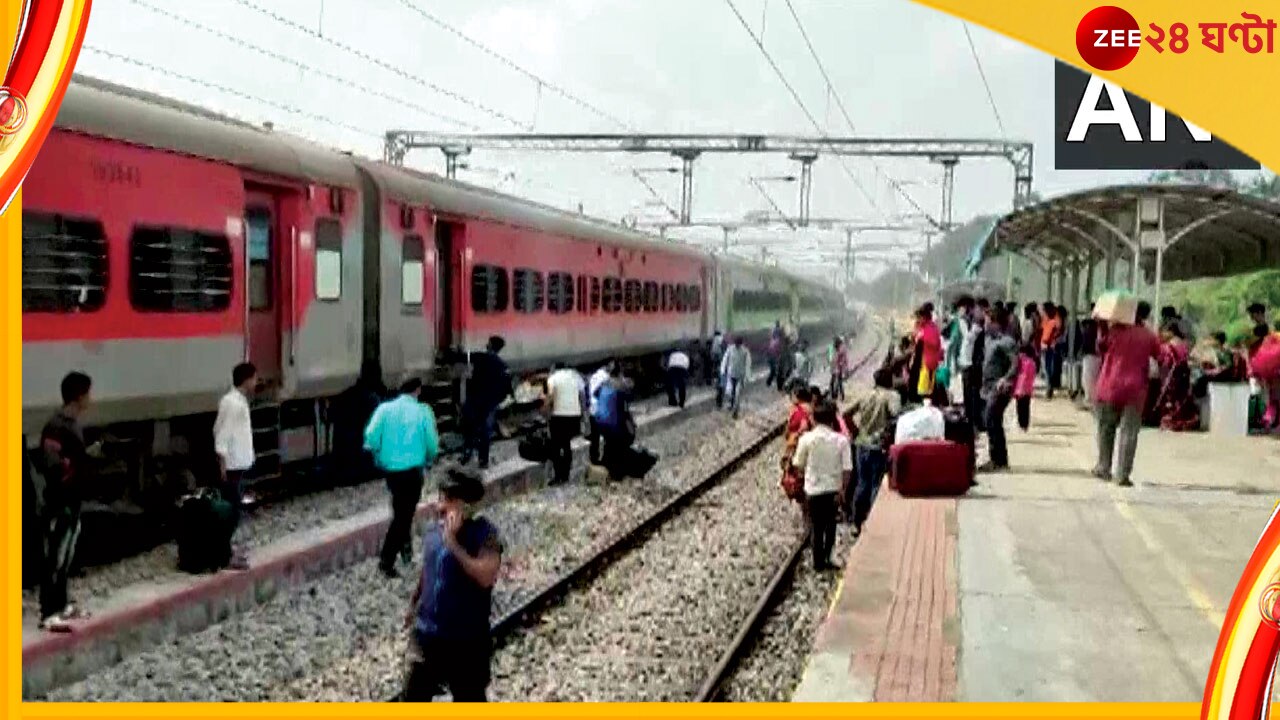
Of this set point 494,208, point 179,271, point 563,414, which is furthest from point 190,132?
point 563,414

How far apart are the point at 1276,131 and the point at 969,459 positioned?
11.8 feet

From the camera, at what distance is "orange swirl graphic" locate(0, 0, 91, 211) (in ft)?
15.9

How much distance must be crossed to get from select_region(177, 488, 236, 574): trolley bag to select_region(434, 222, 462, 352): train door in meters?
2.19

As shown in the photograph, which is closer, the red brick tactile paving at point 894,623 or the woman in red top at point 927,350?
the red brick tactile paving at point 894,623

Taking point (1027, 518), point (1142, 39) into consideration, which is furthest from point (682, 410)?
point (1142, 39)

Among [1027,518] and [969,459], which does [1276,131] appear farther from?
[969,459]

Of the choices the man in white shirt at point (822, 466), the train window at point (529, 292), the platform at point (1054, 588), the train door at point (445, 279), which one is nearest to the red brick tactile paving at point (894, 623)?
the platform at point (1054, 588)

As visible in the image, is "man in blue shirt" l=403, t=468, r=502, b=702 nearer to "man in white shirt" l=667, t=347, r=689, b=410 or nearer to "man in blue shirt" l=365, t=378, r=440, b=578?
"man in blue shirt" l=365, t=378, r=440, b=578

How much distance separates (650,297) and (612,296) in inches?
9.5

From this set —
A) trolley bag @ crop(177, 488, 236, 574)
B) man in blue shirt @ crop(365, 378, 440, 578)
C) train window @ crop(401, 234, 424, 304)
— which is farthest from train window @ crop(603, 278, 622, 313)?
trolley bag @ crop(177, 488, 236, 574)

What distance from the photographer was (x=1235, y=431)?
9055 mm

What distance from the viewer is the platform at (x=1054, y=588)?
18.3 feet

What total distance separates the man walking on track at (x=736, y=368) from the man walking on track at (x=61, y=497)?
345 centimetres

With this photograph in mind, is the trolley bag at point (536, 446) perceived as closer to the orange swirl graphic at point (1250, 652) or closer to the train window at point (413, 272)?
the train window at point (413, 272)
